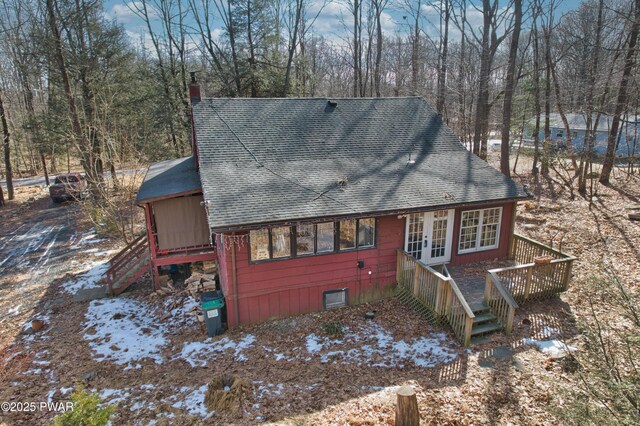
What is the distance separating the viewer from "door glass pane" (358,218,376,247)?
34.0 feet

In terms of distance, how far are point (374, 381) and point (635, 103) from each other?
19.0 meters

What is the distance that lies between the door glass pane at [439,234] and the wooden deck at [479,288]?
18.1 inches

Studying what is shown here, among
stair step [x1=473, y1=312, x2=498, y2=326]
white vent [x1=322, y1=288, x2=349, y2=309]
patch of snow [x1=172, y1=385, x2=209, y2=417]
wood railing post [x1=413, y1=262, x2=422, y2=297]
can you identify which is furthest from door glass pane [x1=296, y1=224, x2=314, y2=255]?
stair step [x1=473, y1=312, x2=498, y2=326]

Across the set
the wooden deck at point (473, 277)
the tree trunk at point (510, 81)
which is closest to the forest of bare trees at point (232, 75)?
the tree trunk at point (510, 81)

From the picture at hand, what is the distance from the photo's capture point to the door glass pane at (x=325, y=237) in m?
10.0

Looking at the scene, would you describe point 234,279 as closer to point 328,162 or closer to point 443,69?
point 328,162

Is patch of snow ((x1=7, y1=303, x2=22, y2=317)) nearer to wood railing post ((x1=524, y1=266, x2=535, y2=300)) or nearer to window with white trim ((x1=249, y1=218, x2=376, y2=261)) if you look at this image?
window with white trim ((x1=249, y1=218, x2=376, y2=261))

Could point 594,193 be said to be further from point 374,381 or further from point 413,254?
point 374,381

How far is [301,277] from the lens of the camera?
10023mm

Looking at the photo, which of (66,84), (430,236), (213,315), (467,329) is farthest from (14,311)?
(467,329)

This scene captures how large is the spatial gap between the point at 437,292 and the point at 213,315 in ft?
18.5

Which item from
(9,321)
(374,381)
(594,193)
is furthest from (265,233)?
(594,193)

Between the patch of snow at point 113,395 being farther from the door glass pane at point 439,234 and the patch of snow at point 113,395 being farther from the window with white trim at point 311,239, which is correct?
the door glass pane at point 439,234

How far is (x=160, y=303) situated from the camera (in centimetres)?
1172
